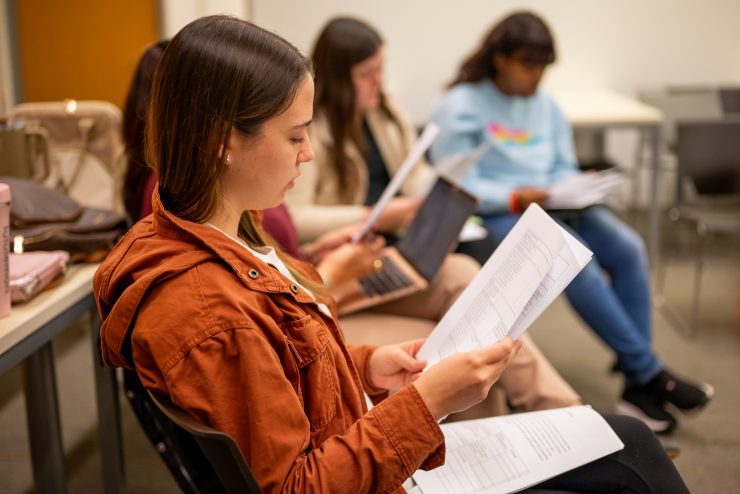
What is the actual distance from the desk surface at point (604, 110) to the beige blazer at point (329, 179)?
147cm

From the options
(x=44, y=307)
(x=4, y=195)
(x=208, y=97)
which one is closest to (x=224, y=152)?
(x=208, y=97)

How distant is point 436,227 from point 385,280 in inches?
7.2

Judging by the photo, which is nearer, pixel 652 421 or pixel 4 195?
pixel 4 195

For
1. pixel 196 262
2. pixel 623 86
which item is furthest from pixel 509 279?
pixel 623 86

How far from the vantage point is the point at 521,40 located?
260cm

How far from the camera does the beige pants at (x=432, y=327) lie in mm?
1774

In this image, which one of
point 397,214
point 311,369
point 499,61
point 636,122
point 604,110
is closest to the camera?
point 311,369

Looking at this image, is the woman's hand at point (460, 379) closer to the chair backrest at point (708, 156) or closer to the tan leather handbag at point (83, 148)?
the tan leather handbag at point (83, 148)

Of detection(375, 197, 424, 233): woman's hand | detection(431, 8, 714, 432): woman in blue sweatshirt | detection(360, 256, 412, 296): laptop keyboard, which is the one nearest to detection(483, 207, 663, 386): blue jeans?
detection(431, 8, 714, 432): woman in blue sweatshirt

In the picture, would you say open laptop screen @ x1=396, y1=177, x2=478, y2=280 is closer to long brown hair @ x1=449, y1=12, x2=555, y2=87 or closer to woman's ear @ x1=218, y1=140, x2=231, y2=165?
long brown hair @ x1=449, y1=12, x2=555, y2=87

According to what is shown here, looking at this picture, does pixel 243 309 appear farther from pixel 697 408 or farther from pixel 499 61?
pixel 499 61

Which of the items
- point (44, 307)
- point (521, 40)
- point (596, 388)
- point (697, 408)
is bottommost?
point (596, 388)

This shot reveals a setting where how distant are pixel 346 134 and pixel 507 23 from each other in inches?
27.0

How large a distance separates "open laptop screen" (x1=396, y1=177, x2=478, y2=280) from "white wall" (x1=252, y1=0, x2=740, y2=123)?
2.74m
